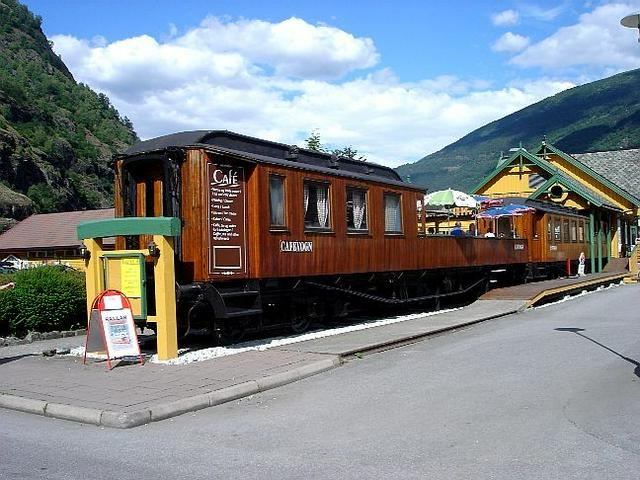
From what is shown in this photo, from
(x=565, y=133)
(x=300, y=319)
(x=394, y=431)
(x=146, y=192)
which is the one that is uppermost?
(x=565, y=133)

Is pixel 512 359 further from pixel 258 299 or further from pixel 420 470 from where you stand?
pixel 420 470

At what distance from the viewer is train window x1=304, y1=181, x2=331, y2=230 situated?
44.8 feet

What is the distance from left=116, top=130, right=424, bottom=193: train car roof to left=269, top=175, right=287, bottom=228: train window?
321mm

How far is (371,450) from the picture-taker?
6305 millimetres

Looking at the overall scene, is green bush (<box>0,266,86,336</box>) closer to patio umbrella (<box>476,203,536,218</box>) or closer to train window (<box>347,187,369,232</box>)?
train window (<box>347,187,369,232</box>)

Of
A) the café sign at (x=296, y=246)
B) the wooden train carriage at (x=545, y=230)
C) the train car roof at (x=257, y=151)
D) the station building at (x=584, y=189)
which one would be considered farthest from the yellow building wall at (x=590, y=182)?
the café sign at (x=296, y=246)

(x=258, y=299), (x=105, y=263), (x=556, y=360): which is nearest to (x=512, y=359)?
(x=556, y=360)

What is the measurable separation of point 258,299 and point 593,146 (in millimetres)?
107110

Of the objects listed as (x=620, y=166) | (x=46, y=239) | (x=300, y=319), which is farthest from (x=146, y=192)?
(x=46, y=239)

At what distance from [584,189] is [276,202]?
27.4 metres

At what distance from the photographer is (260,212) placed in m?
12.3

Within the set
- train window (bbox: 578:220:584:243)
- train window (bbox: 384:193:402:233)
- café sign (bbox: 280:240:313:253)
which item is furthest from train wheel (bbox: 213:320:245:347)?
train window (bbox: 578:220:584:243)

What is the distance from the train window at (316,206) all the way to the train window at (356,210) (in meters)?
0.83

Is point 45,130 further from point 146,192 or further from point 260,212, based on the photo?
point 260,212
